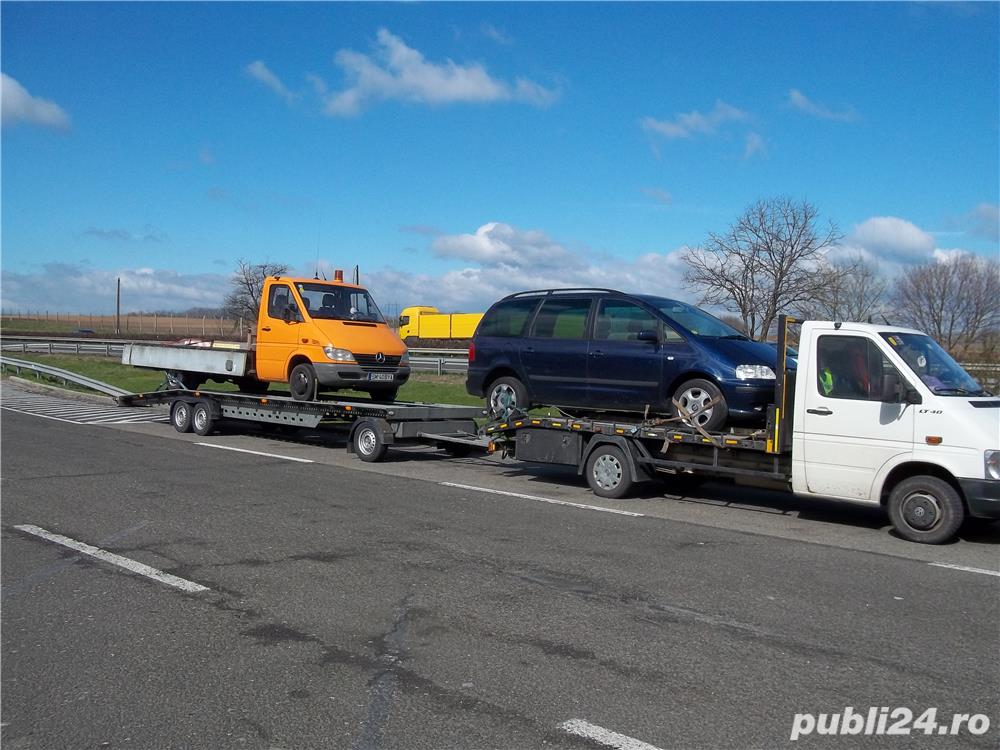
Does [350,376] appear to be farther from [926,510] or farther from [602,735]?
[602,735]

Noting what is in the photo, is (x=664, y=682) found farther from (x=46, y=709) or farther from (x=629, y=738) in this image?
(x=46, y=709)

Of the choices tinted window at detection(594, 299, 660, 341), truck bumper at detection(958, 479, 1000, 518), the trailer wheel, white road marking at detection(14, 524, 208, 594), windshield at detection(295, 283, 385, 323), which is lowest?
white road marking at detection(14, 524, 208, 594)

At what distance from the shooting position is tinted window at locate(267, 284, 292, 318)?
15141 millimetres

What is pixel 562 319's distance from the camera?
11.5 meters

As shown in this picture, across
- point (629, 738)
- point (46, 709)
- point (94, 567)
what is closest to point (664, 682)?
point (629, 738)

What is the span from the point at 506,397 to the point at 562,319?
1.41m

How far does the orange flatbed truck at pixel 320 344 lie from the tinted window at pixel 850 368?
794 centimetres

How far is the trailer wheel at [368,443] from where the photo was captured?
13.4 meters

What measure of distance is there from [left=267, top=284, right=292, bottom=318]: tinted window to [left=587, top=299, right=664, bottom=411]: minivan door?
6301 mm

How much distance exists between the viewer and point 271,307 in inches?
606

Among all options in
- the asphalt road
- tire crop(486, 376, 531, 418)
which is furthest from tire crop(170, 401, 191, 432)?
tire crop(486, 376, 531, 418)

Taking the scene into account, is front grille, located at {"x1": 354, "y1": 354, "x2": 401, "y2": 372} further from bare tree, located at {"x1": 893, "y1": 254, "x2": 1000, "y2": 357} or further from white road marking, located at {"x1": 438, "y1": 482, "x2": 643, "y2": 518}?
bare tree, located at {"x1": 893, "y1": 254, "x2": 1000, "y2": 357}

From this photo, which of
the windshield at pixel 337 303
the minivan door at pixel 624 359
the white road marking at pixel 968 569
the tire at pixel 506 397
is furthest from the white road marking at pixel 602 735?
the windshield at pixel 337 303

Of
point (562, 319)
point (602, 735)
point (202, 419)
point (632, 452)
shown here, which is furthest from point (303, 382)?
point (602, 735)
